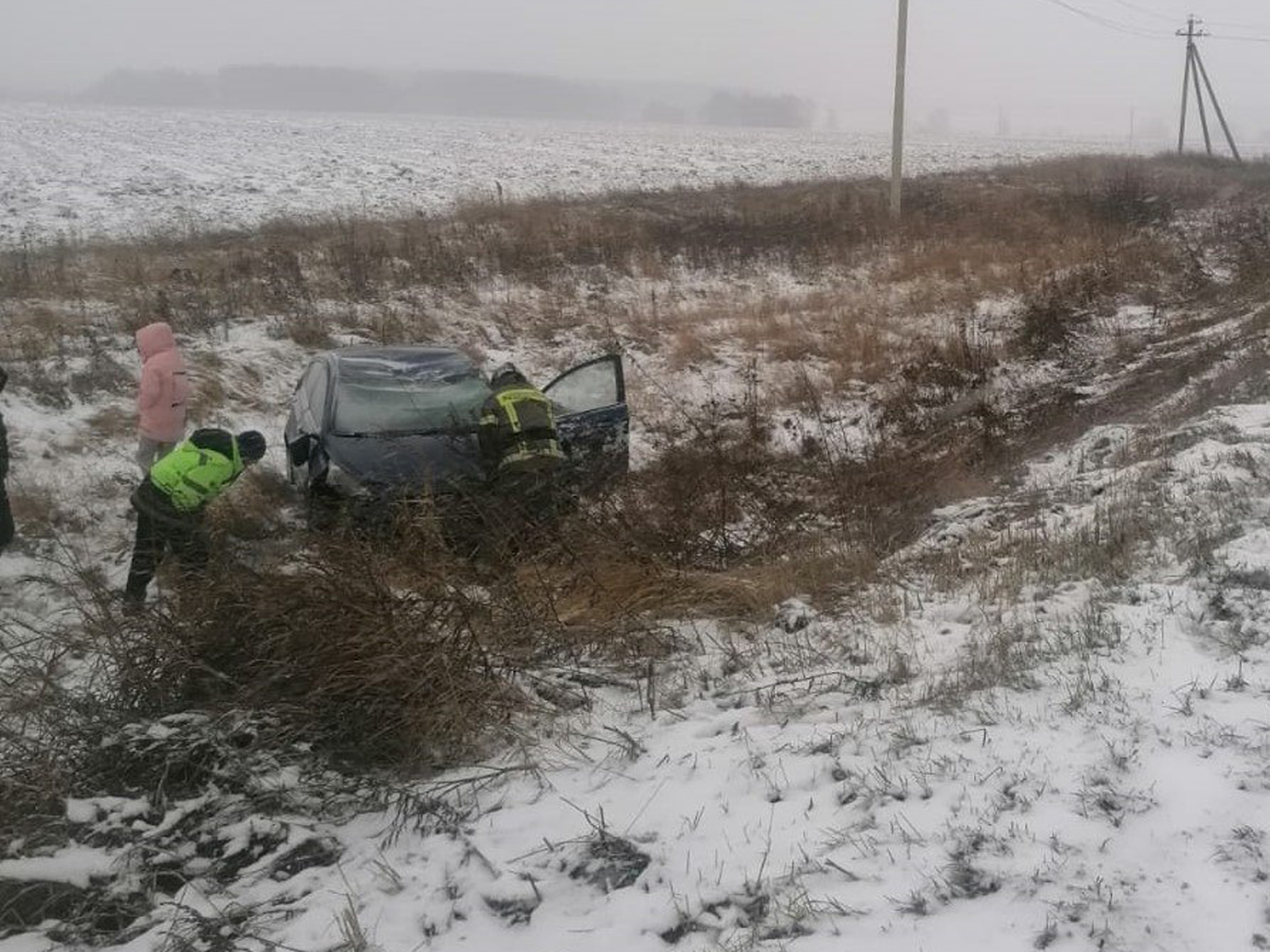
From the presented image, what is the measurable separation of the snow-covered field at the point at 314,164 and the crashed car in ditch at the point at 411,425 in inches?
433

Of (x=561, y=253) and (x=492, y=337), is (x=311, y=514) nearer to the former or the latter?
(x=492, y=337)

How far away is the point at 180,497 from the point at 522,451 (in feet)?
6.65

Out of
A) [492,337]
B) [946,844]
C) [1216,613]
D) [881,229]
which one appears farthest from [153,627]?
[881,229]

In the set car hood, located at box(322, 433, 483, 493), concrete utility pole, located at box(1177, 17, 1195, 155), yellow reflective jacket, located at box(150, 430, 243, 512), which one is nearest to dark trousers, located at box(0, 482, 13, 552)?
yellow reflective jacket, located at box(150, 430, 243, 512)

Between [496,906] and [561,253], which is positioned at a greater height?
[561,253]

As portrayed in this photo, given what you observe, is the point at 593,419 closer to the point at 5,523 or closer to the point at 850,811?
the point at 5,523

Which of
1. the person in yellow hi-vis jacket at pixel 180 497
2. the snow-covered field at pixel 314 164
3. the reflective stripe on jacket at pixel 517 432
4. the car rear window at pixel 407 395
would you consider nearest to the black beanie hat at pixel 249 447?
the person in yellow hi-vis jacket at pixel 180 497

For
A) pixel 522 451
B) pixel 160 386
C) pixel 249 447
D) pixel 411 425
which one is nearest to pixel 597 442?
pixel 522 451

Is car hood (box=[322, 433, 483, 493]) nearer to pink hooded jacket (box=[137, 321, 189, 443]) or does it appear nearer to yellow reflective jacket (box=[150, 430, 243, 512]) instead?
yellow reflective jacket (box=[150, 430, 243, 512])

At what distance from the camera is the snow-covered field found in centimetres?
1978

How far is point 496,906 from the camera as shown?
3.11 metres

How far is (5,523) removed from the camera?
6.72 metres

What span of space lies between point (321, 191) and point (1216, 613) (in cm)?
2254

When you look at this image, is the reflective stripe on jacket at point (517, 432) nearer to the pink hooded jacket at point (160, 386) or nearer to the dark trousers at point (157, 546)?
the dark trousers at point (157, 546)
